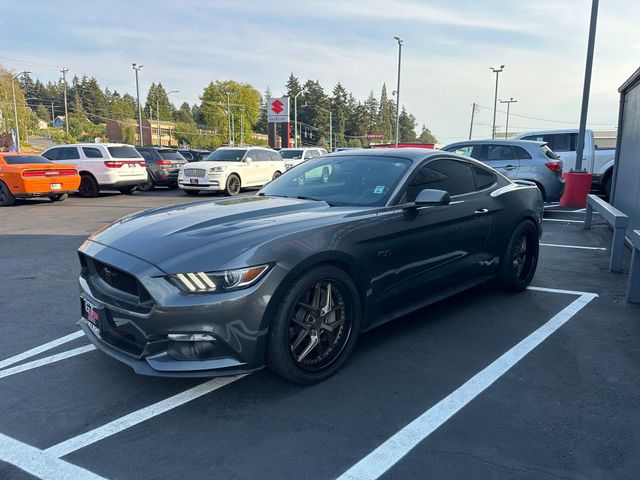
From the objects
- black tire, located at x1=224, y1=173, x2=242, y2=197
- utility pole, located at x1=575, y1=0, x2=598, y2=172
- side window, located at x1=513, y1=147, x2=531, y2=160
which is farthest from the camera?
black tire, located at x1=224, y1=173, x2=242, y2=197

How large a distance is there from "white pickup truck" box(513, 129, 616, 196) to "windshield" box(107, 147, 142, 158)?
12875 mm

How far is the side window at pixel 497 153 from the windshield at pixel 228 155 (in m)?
9.21

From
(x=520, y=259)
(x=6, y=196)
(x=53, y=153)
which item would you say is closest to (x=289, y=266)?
(x=520, y=259)

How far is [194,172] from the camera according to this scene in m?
17.3

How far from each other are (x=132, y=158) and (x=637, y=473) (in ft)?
57.7

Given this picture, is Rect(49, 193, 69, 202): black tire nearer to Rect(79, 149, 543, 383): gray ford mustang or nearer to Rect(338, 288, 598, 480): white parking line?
Rect(79, 149, 543, 383): gray ford mustang

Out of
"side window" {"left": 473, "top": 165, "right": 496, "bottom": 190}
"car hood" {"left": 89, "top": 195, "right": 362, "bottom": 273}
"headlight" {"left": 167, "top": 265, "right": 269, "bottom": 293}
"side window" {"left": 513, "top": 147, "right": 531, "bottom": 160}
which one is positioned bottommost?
"headlight" {"left": 167, "top": 265, "right": 269, "bottom": 293}

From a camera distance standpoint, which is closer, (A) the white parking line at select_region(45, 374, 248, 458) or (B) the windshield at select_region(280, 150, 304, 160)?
(A) the white parking line at select_region(45, 374, 248, 458)

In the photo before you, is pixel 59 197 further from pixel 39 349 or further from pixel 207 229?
pixel 207 229

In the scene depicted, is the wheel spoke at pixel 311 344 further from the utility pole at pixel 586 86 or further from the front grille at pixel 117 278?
the utility pole at pixel 586 86

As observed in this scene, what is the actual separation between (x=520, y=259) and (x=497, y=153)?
6899 millimetres

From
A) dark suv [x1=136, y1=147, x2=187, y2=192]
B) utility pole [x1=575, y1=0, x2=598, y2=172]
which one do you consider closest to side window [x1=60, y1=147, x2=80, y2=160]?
dark suv [x1=136, y1=147, x2=187, y2=192]

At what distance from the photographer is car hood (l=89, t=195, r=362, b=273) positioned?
3086 mm

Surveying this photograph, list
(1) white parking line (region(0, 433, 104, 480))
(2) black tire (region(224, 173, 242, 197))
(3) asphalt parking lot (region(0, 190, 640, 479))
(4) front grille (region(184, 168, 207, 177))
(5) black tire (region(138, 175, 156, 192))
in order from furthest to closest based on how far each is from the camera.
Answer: (5) black tire (region(138, 175, 156, 192))
(2) black tire (region(224, 173, 242, 197))
(4) front grille (region(184, 168, 207, 177))
(3) asphalt parking lot (region(0, 190, 640, 479))
(1) white parking line (region(0, 433, 104, 480))
